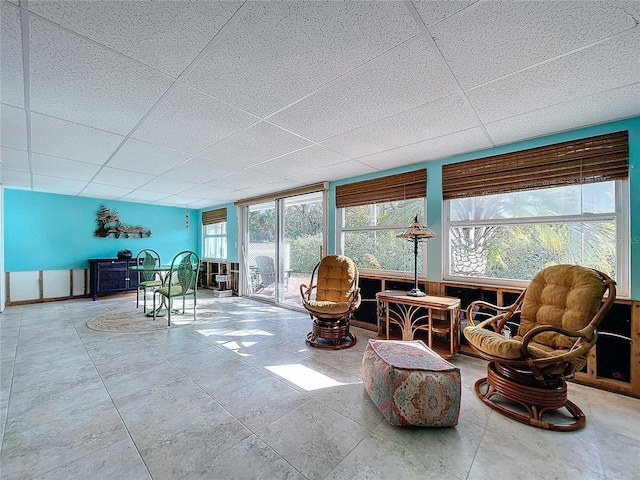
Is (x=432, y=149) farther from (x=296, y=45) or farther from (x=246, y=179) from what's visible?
(x=246, y=179)

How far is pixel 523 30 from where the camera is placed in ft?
4.39

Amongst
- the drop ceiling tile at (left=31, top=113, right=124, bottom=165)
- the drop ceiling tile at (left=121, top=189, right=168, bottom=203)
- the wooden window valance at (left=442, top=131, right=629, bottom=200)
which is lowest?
the wooden window valance at (left=442, top=131, right=629, bottom=200)

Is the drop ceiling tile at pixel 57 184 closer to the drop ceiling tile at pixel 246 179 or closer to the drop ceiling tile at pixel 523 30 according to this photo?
the drop ceiling tile at pixel 246 179

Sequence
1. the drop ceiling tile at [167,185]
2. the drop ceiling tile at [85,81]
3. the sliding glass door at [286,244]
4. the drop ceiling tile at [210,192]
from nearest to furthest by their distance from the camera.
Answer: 1. the drop ceiling tile at [85,81]
2. the drop ceiling tile at [167,185]
3. the drop ceiling tile at [210,192]
4. the sliding glass door at [286,244]

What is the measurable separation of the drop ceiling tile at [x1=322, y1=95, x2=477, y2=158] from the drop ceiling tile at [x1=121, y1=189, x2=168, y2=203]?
448cm

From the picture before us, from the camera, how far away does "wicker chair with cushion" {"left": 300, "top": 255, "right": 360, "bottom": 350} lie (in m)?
3.24

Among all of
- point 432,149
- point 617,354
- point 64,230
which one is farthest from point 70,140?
point 617,354

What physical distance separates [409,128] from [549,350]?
2.11 metres

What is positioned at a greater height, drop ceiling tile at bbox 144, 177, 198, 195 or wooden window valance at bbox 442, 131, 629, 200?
drop ceiling tile at bbox 144, 177, 198, 195

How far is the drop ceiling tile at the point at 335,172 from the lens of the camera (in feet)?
12.0

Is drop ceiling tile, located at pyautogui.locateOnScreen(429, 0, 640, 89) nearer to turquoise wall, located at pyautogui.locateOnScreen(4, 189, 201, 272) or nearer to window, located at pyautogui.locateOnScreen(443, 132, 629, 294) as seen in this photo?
window, located at pyautogui.locateOnScreen(443, 132, 629, 294)

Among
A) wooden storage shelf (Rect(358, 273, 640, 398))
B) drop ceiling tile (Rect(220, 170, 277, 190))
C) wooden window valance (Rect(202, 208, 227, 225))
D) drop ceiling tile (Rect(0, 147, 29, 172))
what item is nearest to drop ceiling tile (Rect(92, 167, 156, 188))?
drop ceiling tile (Rect(0, 147, 29, 172))

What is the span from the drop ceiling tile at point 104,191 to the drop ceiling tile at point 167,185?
21.7 inches

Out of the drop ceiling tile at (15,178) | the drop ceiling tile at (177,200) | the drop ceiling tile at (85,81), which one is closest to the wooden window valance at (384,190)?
the drop ceiling tile at (85,81)
